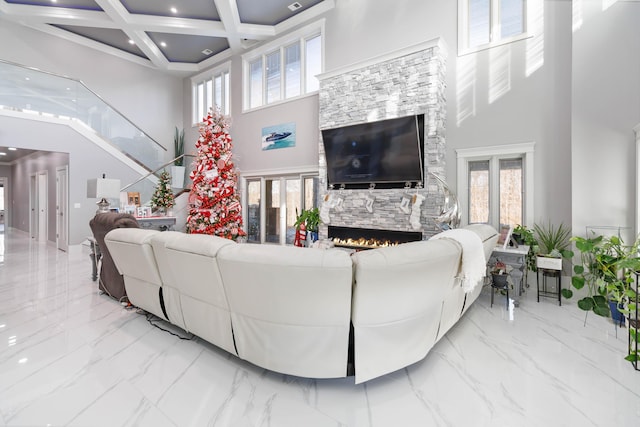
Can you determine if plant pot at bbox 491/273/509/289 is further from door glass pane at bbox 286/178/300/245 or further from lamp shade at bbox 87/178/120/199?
lamp shade at bbox 87/178/120/199

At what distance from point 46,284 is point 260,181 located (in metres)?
4.75

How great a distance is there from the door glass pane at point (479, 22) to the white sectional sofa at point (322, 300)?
4.31 metres

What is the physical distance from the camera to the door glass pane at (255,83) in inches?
315

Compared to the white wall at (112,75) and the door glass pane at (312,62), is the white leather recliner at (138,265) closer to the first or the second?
the door glass pane at (312,62)

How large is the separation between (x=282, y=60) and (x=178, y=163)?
463cm

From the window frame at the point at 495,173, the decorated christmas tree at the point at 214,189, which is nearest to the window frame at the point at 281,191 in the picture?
the decorated christmas tree at the point at 214,189

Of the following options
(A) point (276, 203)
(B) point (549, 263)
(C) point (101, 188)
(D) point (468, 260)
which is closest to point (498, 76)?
(B) point (549, 263)

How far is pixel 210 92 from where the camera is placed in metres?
9.27

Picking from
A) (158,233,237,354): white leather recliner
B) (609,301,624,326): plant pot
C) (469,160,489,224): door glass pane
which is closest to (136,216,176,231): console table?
(158,233,237,354): white leather recliner

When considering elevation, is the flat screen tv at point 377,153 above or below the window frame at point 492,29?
below

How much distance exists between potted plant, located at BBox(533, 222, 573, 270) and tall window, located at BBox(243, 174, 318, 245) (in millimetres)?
4304

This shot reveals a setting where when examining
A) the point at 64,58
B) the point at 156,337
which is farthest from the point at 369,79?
the point at 64,58

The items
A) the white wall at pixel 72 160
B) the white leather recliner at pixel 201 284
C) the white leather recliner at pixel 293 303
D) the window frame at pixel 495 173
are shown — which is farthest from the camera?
the white wall at pixel 72 160

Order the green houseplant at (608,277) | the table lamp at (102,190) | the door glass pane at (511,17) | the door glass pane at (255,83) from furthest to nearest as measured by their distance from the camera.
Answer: the door glass pane at (255,83), the table lamp at (102,190), the door glass pane at (511,17), the green houseplant at (608,277)
